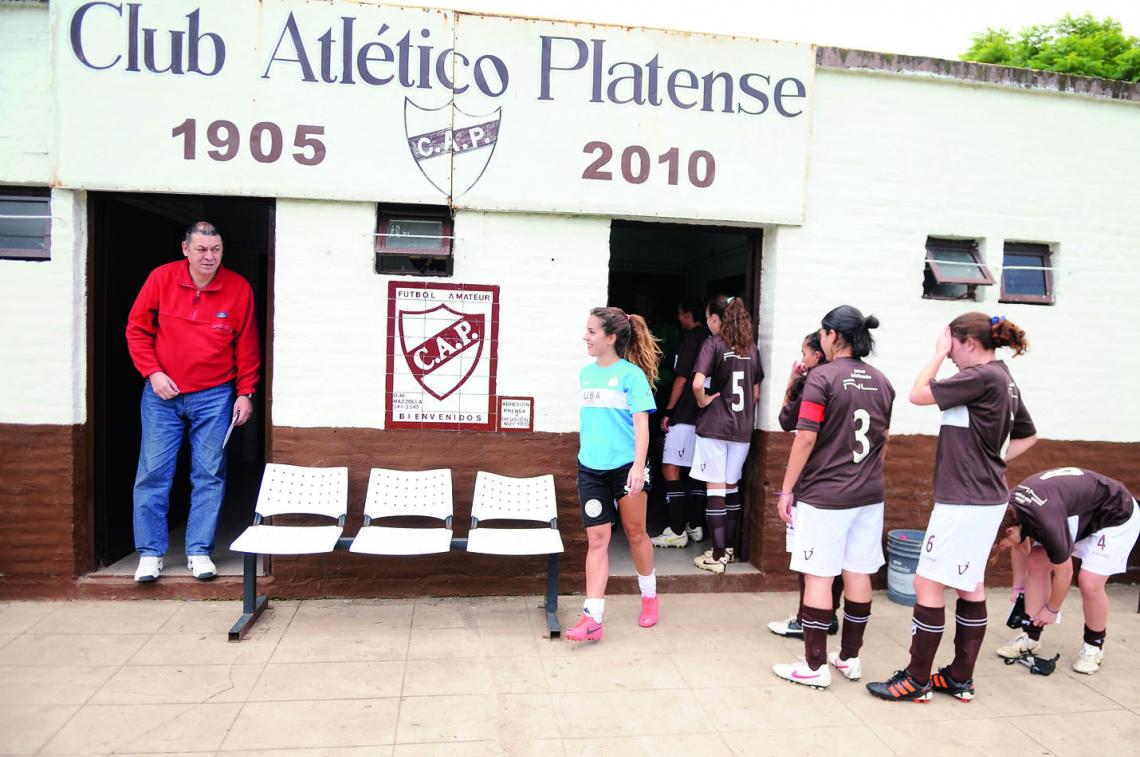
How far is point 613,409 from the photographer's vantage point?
443 cm

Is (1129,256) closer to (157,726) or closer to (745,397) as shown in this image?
(745,397)

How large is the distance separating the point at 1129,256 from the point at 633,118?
394 cm

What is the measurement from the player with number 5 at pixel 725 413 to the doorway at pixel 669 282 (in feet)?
0.56

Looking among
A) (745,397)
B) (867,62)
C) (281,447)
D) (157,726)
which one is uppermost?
(867,62)

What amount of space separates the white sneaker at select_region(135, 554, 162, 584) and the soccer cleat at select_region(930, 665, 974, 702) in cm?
463

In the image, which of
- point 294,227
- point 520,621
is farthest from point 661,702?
point 294,227

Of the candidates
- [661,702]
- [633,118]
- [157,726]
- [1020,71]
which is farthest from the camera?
[1020,71]

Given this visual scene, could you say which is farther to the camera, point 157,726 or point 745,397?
point 745,397

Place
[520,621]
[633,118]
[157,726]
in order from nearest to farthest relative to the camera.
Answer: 1. [157,726]
2. [520,621]
3. [633,118]

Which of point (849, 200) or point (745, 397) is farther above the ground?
point (849, 200)

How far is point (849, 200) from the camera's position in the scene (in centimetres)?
549

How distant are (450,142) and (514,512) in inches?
95.5

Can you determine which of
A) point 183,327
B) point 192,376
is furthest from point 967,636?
point 183,327

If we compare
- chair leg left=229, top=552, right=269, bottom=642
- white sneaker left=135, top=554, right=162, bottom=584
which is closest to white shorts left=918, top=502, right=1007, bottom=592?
chair leg left=229, top=552, right=269, bottom=642
